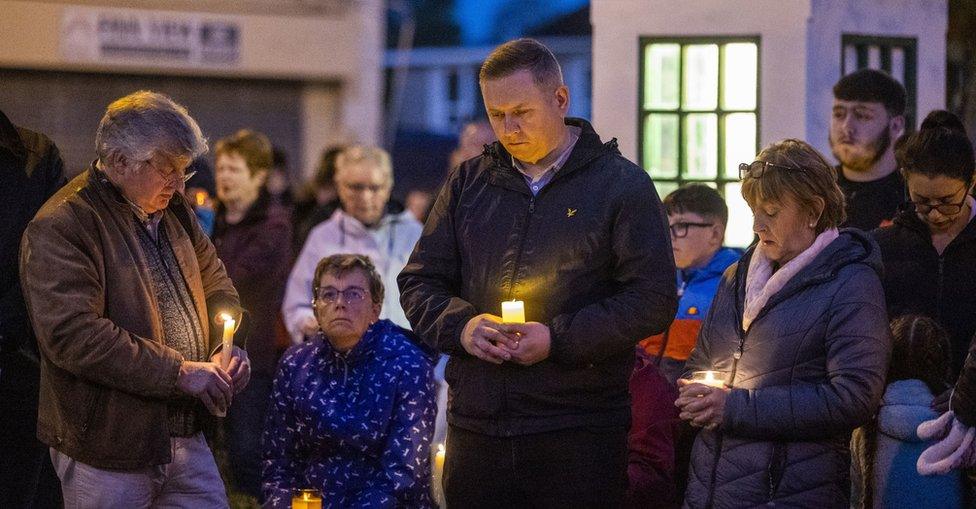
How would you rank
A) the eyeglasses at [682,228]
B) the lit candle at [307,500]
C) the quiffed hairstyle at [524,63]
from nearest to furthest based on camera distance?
1. the quiffed hairstyle at [524,63]
2. the lit candle at [307,500]
3. the eyeglasses at [682,228]

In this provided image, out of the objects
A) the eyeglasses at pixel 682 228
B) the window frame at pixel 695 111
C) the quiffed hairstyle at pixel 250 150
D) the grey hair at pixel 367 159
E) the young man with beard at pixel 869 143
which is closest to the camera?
the eyeglasses at pixel 682 228

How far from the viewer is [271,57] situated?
19.5 meters

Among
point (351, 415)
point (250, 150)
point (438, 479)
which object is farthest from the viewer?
point (250, 150)

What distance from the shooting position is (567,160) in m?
4.35

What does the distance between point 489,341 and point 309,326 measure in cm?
346

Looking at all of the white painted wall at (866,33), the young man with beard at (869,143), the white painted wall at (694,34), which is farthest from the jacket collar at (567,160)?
the white painted wall at (866,33)

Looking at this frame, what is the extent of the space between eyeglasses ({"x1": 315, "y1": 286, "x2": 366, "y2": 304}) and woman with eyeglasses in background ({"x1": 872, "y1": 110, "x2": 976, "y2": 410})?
2.11 m

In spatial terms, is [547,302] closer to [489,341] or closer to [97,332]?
[489,341]

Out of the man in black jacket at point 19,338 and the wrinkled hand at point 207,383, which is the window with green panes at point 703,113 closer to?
the man in black jacket at point 19,338

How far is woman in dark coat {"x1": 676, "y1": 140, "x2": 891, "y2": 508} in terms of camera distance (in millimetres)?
4168

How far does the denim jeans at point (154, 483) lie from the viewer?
14.4ft

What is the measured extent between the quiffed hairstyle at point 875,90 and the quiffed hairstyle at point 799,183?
6.65 feet

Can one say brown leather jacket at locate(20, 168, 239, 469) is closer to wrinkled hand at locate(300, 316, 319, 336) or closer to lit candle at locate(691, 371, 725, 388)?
lit candle at locate(691, 371, 725, 388)

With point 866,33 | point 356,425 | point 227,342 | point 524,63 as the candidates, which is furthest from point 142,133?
point 866,33
